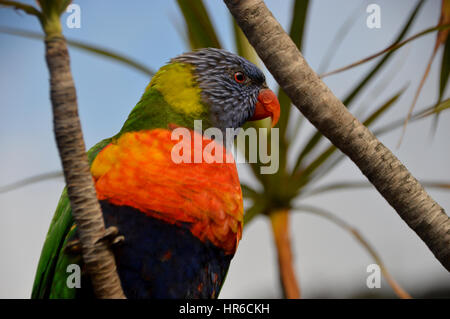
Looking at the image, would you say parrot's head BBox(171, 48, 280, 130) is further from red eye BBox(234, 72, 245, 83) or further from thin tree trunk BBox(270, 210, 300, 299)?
thin tree trunk BBox(270, 210, 300, 299)

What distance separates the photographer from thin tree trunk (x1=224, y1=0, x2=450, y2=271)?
87 centimetres

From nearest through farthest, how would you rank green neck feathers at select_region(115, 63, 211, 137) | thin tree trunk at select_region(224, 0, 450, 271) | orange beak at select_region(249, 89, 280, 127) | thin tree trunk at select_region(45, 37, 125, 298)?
thin tree trunk at select_region(45, 37, 125, 298) → thin tree trunk at select_region(224, 0, 450, 271) → green neck feathers at select_region(115, 63, 211, 137) → orange beak at select_region(249, 89, 280, 127)

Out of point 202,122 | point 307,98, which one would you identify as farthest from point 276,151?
point 307,98

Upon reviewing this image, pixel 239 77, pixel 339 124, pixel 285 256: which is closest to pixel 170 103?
pixel 239 77

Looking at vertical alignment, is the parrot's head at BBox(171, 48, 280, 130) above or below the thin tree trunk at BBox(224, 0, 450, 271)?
above

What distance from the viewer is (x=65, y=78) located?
0.62 metres

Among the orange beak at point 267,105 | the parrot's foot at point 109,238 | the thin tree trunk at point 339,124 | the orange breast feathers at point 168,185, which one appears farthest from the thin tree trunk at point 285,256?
the parrot's foot at point 109,238

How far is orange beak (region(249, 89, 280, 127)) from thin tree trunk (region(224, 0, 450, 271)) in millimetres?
516

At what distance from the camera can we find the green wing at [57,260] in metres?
1.01

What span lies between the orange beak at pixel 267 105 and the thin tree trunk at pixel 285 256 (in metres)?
0.64

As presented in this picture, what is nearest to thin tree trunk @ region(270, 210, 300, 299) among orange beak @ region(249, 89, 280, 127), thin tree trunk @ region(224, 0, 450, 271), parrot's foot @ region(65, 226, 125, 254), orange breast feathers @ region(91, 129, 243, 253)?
orange beak @ region(249, 89, 280, 127)

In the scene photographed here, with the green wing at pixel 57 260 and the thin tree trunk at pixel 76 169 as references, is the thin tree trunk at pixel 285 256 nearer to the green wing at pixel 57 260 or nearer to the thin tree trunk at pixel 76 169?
the green wing at pixel 57 260

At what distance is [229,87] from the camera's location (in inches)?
52.5
